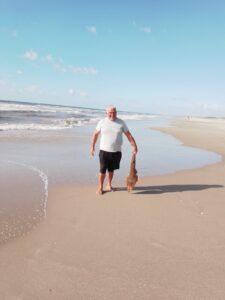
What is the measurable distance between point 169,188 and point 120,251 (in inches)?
124

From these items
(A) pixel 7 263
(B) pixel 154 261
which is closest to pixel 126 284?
(B) pixel 154 261

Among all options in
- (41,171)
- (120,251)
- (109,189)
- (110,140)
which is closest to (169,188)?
(109,189)

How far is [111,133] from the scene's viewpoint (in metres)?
6.16

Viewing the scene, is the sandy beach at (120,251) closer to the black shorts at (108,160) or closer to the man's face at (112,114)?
the black shorts at (108,160)

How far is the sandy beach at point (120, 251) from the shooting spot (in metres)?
2.98

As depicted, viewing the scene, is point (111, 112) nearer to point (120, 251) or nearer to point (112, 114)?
point (112, 114)

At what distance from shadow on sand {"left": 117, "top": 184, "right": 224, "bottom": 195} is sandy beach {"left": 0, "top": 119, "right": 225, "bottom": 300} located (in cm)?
38

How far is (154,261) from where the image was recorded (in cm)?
348

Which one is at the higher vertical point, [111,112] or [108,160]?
[111,112]

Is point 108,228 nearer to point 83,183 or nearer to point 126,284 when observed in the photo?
point 126,284

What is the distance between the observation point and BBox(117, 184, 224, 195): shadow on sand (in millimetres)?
6330

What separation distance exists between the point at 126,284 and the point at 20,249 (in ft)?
4.33

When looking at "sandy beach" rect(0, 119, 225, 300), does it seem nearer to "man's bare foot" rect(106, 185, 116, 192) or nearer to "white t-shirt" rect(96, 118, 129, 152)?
"man's bare foot" rect(106, 185, 116, 192)

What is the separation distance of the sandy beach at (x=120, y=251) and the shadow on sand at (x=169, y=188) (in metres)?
0.38
